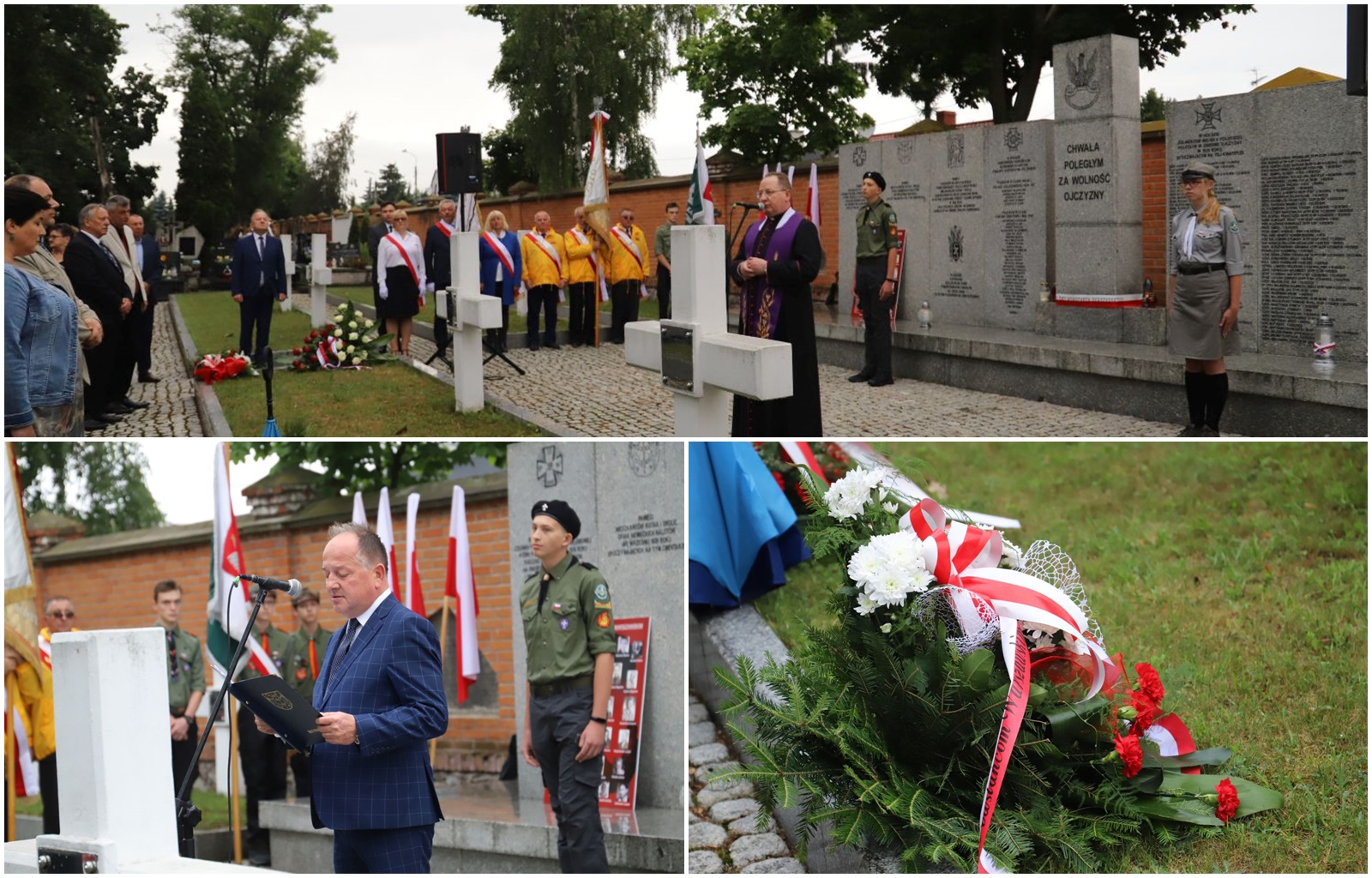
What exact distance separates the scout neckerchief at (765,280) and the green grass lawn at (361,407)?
2.47m

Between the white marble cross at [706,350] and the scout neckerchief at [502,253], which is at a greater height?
the scout neckerchief at [502,253]

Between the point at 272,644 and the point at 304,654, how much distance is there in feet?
0.95

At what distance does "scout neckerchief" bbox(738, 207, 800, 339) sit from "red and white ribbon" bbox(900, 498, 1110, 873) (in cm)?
340

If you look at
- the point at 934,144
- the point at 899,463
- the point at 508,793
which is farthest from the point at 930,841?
the point at 934,144

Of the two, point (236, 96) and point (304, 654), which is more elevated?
point (236, 96)

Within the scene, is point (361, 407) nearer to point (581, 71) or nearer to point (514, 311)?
point (514, 311)

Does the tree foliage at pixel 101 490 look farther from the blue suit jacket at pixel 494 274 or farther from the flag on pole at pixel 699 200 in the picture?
the flag on pole at pixel 699 200

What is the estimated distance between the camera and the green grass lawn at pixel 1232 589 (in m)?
3.93

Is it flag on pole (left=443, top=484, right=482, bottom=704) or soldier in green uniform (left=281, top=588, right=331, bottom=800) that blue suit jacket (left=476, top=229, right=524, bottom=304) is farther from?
flag on pole (left=443, top=484, right=482, bottom=704)

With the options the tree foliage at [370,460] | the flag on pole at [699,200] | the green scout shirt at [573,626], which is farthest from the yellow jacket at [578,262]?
the green scout shirt at [573,626]

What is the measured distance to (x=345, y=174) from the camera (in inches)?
1602

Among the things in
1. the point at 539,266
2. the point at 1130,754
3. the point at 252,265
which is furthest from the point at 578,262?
the point at 1130,754

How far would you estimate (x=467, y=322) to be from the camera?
34.0ft

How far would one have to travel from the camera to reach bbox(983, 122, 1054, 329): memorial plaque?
11.7 meters
